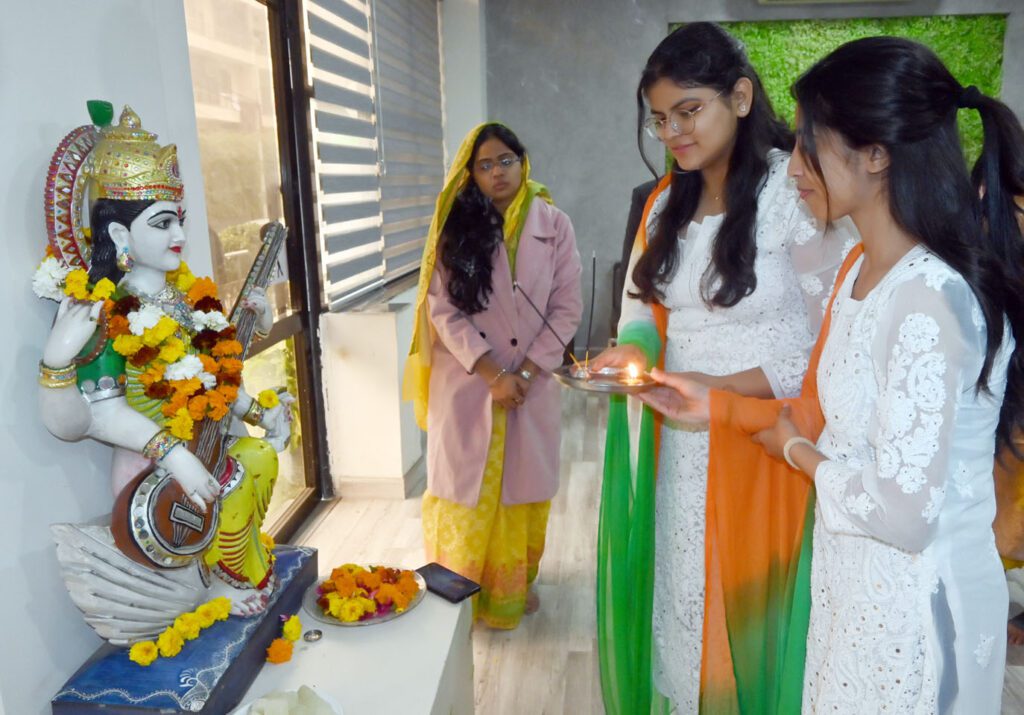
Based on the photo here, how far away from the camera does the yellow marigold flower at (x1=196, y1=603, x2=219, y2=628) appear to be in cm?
137

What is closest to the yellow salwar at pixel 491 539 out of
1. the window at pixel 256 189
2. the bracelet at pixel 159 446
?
the window at pixel 256 189

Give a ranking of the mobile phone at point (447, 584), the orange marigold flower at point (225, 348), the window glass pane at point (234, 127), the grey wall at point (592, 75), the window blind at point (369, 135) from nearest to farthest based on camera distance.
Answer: the orange marigold flower at point (225, 348) → the mobile phone at point (447, 584) → the window glass pane at point (234, 127) → the window blind at point (369, 135) → the grey wall at point (592, 75)

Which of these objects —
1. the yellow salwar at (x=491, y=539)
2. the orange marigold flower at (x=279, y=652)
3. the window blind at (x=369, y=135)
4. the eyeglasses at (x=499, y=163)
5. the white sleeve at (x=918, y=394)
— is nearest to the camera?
the white sleeve at (x=918, y=394)

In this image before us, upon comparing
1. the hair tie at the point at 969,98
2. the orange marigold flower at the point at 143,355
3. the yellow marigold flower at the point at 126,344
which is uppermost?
the hair tie at the point at 969,98

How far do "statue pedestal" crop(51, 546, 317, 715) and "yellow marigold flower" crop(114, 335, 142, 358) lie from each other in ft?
1.73

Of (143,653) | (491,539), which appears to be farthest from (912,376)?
(491,539)

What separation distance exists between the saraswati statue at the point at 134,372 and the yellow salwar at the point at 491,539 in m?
1.11

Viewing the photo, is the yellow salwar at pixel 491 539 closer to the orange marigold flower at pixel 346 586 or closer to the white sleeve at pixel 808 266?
the orange marigold flower at pixel 346 586

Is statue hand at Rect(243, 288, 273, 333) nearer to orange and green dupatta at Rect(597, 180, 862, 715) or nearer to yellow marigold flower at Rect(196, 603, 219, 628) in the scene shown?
yellow marigold flower at Rect(196, 603, 219, 628)

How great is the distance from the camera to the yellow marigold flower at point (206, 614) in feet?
4.50

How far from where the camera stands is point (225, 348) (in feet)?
4.37

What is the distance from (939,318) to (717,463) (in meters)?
0.67

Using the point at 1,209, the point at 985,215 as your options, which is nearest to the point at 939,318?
the point at 985,215

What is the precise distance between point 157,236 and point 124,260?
0.20ft
